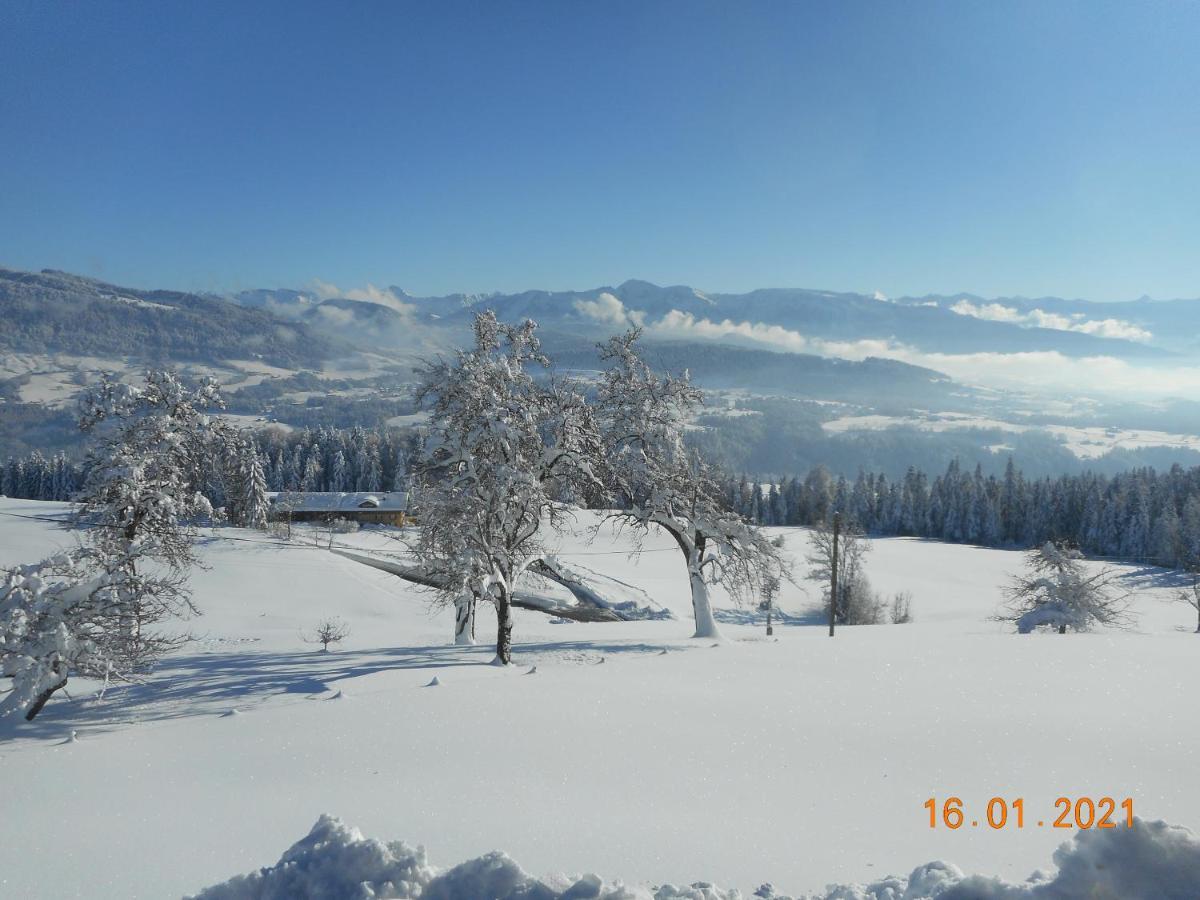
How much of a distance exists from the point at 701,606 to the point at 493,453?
410 inches

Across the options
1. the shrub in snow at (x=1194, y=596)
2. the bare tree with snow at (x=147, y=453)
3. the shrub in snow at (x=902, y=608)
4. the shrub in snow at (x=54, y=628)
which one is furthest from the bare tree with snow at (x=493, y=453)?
the shrub in snow at (x=902, y=608)

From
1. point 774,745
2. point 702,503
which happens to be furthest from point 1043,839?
point 702,503

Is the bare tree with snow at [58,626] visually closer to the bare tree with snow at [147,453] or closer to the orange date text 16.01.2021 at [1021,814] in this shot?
the bare tree with snow at [147,453]

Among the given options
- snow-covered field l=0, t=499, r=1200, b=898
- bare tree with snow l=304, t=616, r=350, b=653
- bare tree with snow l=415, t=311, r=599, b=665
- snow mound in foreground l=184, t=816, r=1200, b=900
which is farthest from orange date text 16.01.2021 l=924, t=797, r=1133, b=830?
bare tree with snow l=304, t=616, r=350, b=653

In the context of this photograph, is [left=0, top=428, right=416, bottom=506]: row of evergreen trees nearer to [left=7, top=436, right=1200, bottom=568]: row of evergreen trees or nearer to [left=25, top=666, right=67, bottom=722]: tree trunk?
[left=7, top=436, right=1200, bottom=568]: row of evergreen trees

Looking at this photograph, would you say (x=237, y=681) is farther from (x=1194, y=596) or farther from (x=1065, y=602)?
(x=1194, y=596)

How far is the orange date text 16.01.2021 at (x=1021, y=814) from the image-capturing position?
7250mm

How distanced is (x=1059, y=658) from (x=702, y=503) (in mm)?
10868

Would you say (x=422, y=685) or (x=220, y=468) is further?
(x=220, y=468)

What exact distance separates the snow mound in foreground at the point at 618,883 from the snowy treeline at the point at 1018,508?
84.2 meters

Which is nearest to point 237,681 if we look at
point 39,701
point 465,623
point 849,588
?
point 39,701

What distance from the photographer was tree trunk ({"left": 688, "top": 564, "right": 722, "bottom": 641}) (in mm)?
22722

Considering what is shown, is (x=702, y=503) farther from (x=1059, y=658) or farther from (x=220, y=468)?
(x=220, y=468)

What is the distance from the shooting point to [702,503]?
73.9ft
